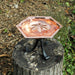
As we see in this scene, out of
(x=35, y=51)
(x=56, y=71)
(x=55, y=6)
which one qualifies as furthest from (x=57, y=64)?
(x=55, y=6)

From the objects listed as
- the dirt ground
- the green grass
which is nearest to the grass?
the green grass

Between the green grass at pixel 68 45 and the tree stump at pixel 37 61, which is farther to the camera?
the green grass at pixel 68 45

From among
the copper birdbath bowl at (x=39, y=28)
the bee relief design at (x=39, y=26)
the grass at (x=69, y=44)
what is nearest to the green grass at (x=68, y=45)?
the grass at (x=69, y=44)

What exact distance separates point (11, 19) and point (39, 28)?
199 centimetres

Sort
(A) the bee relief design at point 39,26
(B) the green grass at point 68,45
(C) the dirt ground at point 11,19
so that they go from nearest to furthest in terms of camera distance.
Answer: (A) the bee relief design at point 39,26 < (C) the dirt ground at point 11,19 < (B) the green grass at point 68,45

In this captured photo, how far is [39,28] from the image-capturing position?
211 centimetres

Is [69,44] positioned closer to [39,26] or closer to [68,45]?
[68,45]

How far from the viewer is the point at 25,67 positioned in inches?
84.5

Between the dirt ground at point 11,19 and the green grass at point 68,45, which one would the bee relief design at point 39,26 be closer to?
the dirt ground at point 11,19

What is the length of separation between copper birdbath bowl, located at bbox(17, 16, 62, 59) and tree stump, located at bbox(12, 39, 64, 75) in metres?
0.11

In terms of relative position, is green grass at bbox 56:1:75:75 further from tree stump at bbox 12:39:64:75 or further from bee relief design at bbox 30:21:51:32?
bee relief design at bbox 30:21:51:32

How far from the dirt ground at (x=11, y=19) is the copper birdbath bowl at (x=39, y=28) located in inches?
40.8

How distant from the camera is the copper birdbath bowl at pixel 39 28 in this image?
6.47 ft

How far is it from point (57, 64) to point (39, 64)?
0.30 meters
